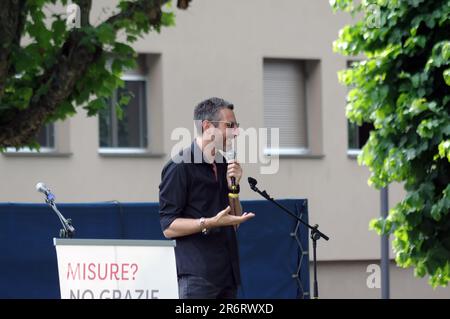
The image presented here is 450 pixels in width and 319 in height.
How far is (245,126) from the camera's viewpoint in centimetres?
2058

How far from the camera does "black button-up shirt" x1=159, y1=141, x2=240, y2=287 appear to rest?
6777 millimetres

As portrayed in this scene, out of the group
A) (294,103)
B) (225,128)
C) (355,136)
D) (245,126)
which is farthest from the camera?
(355,136)

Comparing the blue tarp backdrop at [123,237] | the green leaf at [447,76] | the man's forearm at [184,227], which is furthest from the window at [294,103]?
the man's forearm at [184,227]

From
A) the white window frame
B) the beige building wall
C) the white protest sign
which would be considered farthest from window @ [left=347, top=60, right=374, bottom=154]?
the white protest sign

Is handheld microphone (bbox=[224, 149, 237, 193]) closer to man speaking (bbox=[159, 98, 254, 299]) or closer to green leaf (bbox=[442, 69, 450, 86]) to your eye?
man speaking (bbox=[159, 98, 254, 299])

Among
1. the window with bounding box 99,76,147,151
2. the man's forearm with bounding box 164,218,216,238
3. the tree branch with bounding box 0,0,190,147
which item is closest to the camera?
the man's forearm with bounding box 164,218,216,238

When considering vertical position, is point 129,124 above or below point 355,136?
above

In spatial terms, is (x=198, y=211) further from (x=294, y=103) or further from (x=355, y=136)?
(x=355, y=136)

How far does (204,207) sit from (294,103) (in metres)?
14.7

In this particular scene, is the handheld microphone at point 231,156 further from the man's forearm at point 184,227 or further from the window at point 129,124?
the window at point 129,124

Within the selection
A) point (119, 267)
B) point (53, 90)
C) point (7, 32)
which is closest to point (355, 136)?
point (53, 90)

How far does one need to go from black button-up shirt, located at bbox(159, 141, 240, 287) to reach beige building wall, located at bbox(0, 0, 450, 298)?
38.6 feet
